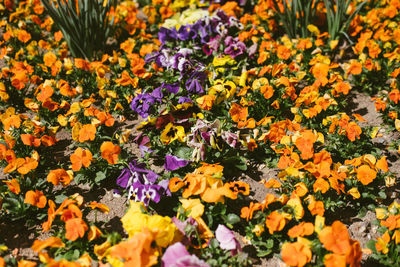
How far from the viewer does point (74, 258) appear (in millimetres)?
2021

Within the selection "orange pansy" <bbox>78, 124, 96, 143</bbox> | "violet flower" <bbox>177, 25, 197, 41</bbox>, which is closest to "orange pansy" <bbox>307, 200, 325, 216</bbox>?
"orange pansy" <bbox>78, 124, 96, 143</bbox>

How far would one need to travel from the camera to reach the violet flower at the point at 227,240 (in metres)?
2.01

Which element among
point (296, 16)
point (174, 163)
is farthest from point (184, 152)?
point (296, 16)

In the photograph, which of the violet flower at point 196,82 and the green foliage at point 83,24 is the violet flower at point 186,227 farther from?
the green foliage at point 83,24

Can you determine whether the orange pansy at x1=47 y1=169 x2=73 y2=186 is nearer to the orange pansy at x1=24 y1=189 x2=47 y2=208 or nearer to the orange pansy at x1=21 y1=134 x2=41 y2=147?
the orange pansy at x1=24 y1=189 x2=47 y2=208

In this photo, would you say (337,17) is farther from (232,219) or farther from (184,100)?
(232,219)

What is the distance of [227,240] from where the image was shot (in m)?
2.03

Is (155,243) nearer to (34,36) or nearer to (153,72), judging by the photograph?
(153,72)

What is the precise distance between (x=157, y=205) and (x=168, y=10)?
8.82 feet

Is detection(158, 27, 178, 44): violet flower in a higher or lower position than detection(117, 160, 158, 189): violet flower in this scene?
higher

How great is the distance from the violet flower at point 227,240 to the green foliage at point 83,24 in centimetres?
237

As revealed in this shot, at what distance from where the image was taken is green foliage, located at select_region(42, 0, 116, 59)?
3268 millimetres

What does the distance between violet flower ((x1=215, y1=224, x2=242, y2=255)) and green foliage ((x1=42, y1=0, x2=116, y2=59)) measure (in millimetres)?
2371

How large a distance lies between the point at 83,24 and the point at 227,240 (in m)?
2.49
